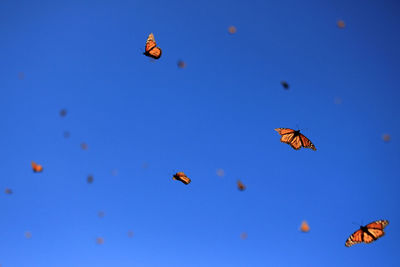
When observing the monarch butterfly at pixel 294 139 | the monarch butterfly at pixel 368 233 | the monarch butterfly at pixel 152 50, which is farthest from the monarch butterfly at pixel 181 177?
the monarch butterfly at pixel 368 233

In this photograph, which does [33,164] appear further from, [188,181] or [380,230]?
[380,230]

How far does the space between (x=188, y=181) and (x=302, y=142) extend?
4947 millimetres

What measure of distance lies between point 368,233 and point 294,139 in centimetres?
418

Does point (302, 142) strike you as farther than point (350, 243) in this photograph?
Yes

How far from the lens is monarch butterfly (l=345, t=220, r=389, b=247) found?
919 centimetres

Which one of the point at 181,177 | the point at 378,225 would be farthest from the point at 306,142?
the point at 181,177

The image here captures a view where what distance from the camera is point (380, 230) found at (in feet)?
30.2

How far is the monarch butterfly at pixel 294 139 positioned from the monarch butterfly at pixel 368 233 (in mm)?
3346

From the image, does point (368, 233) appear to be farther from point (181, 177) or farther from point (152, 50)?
point (152, 50)

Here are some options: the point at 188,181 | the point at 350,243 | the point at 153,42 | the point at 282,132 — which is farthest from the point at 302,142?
the point at 153,42

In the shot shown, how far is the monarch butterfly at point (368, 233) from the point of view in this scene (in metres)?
9.19

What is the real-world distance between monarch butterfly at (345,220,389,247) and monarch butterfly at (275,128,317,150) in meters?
3.35

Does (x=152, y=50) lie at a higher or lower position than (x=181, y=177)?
higher

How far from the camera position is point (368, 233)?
30.7ft
